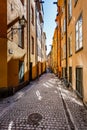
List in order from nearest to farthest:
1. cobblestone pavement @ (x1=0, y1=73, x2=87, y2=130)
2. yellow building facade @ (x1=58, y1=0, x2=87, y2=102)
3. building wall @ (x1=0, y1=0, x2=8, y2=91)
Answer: cobblestone pavement @ (x1=0, y1=73, x2=87, y2=130) → yellow building facade @ (x1=58, y1=0, x2=87, y2=102) → building wall @ (x1=0, y1=0, x2=8, y2=91)

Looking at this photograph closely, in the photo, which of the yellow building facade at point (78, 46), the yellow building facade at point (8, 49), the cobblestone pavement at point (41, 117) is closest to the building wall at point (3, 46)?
the yellow building facade at point (8, 49)

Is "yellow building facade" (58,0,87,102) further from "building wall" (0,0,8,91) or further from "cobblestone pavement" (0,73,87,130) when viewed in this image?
"building wall" (0,0,8,91)

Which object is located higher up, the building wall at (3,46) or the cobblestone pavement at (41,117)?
the building wall at (3,46)

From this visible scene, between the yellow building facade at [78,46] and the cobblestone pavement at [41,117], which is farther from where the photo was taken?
the yellow building facade at [78,46]


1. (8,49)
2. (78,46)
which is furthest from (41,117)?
(8,49)

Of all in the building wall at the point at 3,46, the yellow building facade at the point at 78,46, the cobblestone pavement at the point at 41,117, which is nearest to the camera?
the cobblestone pavement at the point at 41,117

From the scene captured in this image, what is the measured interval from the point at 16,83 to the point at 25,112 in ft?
17.0

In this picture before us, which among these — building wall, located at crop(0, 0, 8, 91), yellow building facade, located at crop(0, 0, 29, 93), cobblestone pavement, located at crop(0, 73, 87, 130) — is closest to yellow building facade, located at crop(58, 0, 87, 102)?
cobblestone pavement, located at crop(0, 73, 87, 130)

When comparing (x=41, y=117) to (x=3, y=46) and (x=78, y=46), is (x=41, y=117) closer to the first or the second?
(x=78, y=46)

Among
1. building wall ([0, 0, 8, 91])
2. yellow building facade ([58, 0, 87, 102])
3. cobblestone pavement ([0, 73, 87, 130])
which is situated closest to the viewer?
cobblestone pavement ([0, 73, 87, 130])

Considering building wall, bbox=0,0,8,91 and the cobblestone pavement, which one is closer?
the cobblestone pavement

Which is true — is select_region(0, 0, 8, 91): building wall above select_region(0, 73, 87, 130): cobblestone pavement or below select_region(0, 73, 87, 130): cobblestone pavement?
above

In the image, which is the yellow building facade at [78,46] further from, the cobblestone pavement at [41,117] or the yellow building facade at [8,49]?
the yellow building facade at [8,49]

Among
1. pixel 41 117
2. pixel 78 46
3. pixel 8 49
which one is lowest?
pixel 41 117
